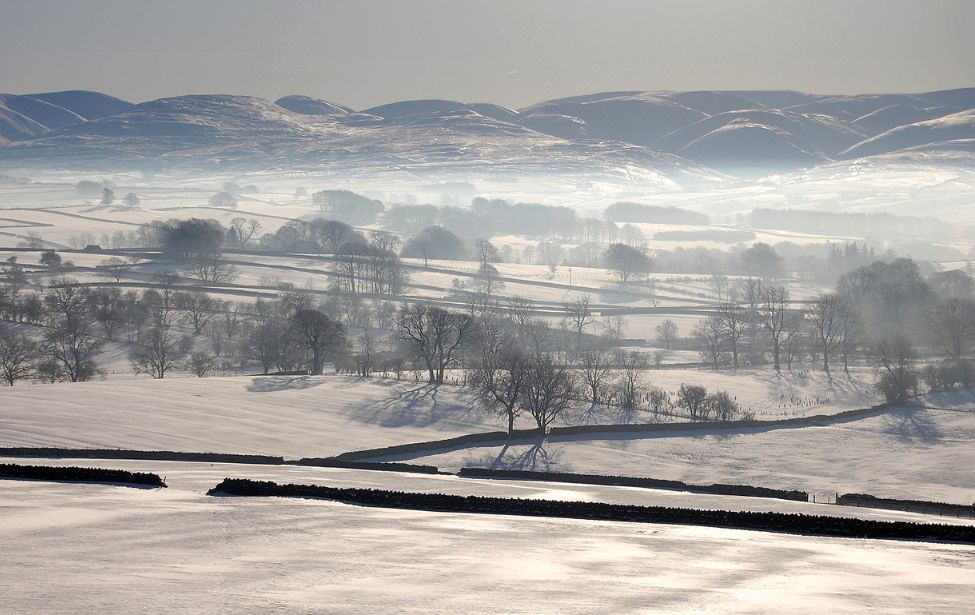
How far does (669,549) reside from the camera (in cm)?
2292

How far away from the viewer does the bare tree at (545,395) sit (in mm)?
51875

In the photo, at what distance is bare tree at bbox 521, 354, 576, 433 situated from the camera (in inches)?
2042

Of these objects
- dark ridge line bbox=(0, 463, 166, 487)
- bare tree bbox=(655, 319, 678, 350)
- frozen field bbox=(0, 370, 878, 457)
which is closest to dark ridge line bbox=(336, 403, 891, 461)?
frozen field bbox=(0, 370, 878, 457)

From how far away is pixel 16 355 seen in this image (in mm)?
69875

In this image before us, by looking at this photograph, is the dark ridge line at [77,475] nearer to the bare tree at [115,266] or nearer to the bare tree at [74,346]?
the bare tree at [74,346]

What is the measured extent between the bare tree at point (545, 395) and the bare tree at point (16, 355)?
32.0m

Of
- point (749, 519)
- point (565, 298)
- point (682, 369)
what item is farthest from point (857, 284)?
point (749, 519)

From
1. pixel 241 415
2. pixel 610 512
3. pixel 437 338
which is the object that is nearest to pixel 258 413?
pixel 241 415

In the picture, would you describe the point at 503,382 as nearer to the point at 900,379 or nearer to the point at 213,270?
the point at 900,379

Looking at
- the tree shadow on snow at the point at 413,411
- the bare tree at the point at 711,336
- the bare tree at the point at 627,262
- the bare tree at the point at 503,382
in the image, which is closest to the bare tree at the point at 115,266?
the bare tree at the point at 711,336

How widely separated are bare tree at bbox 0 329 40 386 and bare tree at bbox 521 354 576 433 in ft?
105

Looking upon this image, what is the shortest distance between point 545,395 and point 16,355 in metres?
38.4

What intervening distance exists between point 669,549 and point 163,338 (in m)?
68.6

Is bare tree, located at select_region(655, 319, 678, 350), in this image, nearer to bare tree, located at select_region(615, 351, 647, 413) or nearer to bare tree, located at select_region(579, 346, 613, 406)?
bare tree, located at select_region(615, 351, 647, 413)
